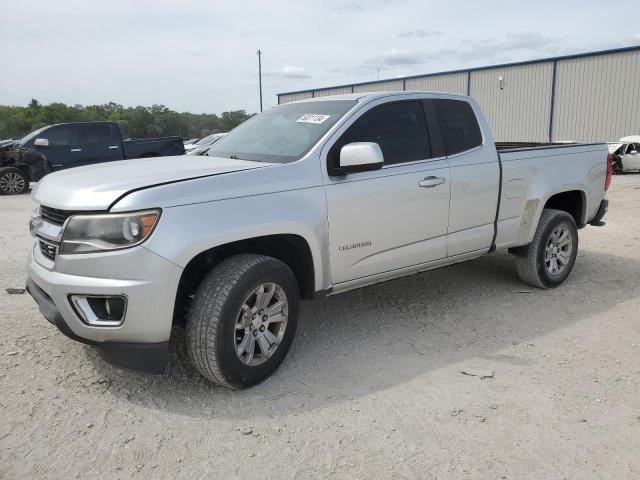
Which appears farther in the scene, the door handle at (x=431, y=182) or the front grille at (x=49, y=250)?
the door handle at (x=431, y=182)

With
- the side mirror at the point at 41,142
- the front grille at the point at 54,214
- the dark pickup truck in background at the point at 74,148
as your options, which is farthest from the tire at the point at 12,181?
the front grille at the point at 54,214

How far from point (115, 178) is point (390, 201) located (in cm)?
183

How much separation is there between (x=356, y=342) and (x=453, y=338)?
0.74m

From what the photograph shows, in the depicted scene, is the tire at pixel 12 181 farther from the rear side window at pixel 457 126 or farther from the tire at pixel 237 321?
the tire at pixel 237 321

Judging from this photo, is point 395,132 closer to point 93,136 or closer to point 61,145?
point 93,136

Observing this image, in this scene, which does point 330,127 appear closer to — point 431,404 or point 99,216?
point 99,216

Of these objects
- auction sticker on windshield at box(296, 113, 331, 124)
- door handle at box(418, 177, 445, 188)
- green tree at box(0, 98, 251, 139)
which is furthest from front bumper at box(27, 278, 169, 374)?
green tree at box(0, 98, 251, 139)

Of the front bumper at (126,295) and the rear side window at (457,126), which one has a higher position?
the rear side window at (457,126)

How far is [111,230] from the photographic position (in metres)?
2.99

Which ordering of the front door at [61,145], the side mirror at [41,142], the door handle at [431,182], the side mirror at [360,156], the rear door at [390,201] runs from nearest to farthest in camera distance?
the side mirror at [360,156]
the rear door at [390,201]
the door handle at [431,182]
the side mirror at [41,142]
the front door at [61,145]

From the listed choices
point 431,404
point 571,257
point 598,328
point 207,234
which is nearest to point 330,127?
point 207,234

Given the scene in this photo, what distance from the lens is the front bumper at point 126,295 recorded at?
2967 millimetres

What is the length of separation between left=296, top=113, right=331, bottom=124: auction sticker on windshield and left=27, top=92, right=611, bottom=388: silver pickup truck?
0.7 inches

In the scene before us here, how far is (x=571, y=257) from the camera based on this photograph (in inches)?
224
